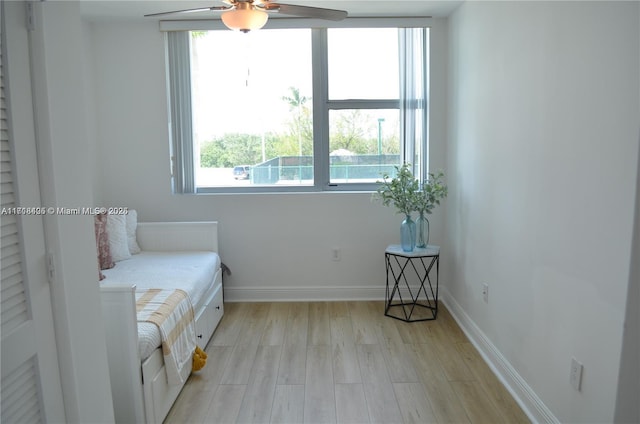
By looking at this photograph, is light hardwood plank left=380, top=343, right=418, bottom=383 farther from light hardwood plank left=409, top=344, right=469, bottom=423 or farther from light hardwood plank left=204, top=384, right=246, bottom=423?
light hardwood plank left=204, top=384, right=246, bottom=423

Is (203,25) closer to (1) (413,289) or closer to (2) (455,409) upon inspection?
(1) (413,289)

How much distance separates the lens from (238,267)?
13.7 ft

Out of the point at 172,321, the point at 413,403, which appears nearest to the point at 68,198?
the point at 172,321

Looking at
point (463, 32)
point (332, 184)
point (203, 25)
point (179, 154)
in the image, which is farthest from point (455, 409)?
point (203, 25)

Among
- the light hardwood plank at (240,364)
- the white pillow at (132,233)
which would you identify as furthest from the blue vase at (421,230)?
the white pillow at (132,233)

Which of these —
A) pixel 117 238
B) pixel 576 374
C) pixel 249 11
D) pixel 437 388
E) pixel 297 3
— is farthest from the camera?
pixel 117 238

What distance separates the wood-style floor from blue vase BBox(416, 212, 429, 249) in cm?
61

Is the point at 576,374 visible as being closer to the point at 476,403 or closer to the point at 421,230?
the point at 476,403

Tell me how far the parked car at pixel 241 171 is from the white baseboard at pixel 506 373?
2.14 meters

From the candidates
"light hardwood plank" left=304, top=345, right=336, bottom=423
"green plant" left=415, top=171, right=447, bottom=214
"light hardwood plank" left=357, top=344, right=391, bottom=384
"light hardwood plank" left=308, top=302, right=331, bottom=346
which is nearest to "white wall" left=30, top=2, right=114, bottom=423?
"light hardwood plank" left=304, top=345, right=336, bottom=423

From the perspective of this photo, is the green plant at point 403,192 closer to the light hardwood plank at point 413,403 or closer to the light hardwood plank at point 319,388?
the light hardwood plank at point 319,388

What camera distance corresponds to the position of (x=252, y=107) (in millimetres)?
4109

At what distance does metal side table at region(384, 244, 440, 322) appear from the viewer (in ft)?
12.5

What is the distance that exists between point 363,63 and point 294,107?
0.72 meters
